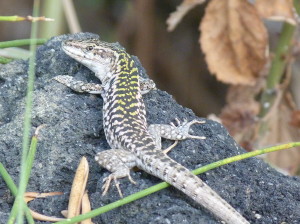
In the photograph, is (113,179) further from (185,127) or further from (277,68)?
(277,68)

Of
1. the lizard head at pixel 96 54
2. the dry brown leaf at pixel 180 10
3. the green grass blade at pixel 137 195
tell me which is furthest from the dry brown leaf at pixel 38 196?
the dry brown leaf at pixel 180 10

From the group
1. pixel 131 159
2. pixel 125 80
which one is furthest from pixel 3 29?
pixel 131 159

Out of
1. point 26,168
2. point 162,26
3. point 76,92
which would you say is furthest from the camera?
point 162,26

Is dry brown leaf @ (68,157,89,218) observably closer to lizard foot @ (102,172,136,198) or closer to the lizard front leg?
lizard foot @ (102,172,136,198)

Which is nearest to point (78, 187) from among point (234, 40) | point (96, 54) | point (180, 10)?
point (96, 54)

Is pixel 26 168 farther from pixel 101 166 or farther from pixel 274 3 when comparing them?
pixel 274 3

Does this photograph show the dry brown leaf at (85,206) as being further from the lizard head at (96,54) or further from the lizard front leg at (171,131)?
the lizard head at (96,54)

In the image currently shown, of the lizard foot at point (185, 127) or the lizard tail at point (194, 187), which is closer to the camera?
the lizard tail at point (194, 187)
